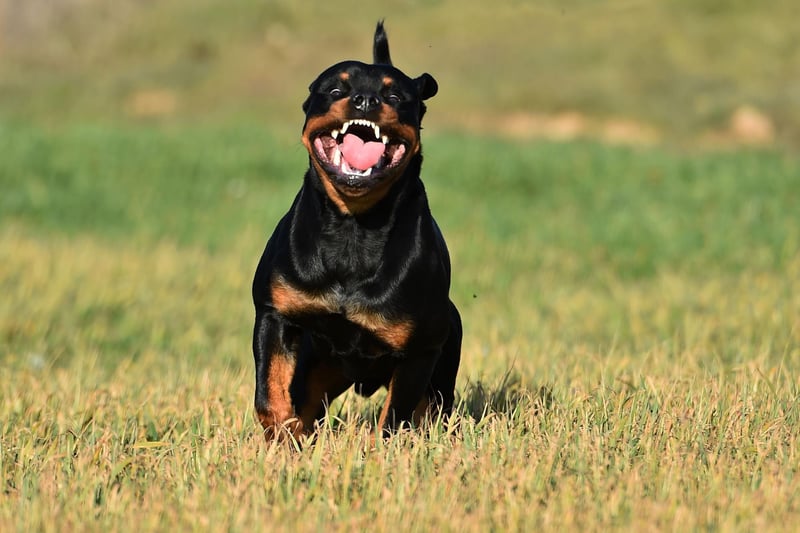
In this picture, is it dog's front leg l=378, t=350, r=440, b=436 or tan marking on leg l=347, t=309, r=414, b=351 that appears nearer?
tan marking on leg l=347, t=309, r=414, b=351

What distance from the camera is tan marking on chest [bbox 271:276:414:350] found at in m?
3.90

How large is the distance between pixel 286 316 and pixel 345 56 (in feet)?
93.7

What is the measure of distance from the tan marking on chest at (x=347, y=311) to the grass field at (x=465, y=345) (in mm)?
337

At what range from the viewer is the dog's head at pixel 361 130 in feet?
12.5

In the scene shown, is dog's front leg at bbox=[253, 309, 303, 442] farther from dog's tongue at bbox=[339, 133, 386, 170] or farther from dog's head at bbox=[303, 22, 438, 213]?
dog's tongue at bbox=[339, 133, 386, 170]

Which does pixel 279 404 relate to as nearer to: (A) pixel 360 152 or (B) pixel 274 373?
(B) pixel 274 373

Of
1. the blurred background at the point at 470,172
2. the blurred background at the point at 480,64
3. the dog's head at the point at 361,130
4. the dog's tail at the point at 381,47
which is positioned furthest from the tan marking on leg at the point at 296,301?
the blurred background at the point at 480,64

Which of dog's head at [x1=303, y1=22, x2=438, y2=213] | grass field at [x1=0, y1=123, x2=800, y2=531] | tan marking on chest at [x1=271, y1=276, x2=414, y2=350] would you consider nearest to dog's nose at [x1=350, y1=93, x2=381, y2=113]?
dog's head at [x1=303, y1=22, x2=438, y2=213]

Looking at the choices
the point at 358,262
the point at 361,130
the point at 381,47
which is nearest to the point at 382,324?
the point at 358,262

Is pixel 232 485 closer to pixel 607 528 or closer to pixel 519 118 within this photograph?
pixel 607 528

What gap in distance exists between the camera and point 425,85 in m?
4.26

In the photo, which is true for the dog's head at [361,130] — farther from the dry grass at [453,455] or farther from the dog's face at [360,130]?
the dry grass at [453,455]

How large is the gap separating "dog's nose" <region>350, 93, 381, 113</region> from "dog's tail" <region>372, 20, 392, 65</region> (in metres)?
0.77

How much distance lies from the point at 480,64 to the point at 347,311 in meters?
31.1
